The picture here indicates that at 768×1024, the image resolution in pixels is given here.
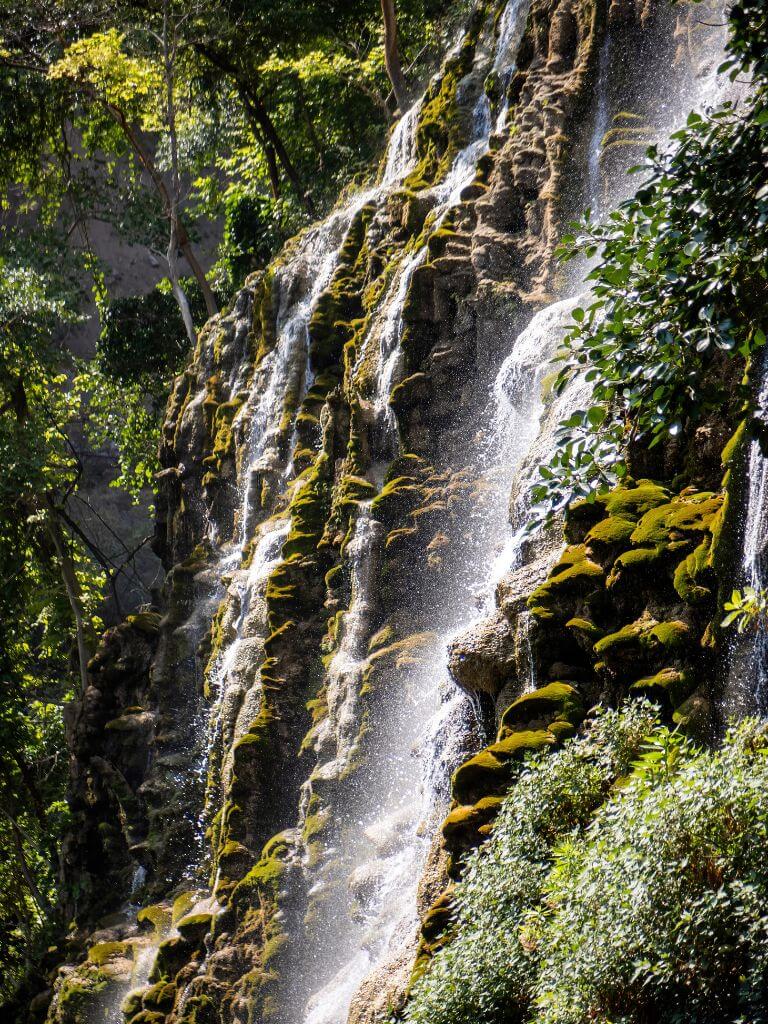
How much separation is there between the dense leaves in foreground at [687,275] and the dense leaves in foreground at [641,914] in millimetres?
1615

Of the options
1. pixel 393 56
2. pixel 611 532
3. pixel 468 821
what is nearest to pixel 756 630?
pixel 611 532

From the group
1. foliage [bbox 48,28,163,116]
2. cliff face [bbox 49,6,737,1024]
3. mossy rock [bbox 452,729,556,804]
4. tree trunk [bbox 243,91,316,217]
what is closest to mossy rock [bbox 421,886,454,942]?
cliff face [bbox 49,6,737,1024]

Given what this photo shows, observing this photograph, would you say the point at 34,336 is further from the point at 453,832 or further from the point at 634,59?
the point at 453,832

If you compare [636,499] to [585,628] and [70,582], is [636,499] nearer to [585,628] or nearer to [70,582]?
[585,628]

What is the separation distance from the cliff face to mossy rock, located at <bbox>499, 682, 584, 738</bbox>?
0.02m

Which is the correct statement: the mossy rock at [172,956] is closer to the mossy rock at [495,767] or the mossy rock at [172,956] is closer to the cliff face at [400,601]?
the cliff face at [400,601]

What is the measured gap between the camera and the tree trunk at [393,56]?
797 inches

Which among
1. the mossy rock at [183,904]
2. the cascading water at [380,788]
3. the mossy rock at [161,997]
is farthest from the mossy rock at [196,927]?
the cascading water at [380,788]

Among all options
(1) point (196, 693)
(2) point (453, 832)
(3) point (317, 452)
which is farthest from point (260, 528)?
(2) point (453, 832)

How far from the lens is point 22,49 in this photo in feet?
85.9

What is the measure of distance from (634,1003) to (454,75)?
1584 centimetres

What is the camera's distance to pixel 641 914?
509 centimetres

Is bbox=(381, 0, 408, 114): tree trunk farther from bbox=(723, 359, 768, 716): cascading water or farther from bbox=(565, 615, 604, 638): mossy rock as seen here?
bbox=(723, 359, 768, 716): cascading water

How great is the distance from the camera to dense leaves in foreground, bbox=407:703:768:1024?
486 cm
